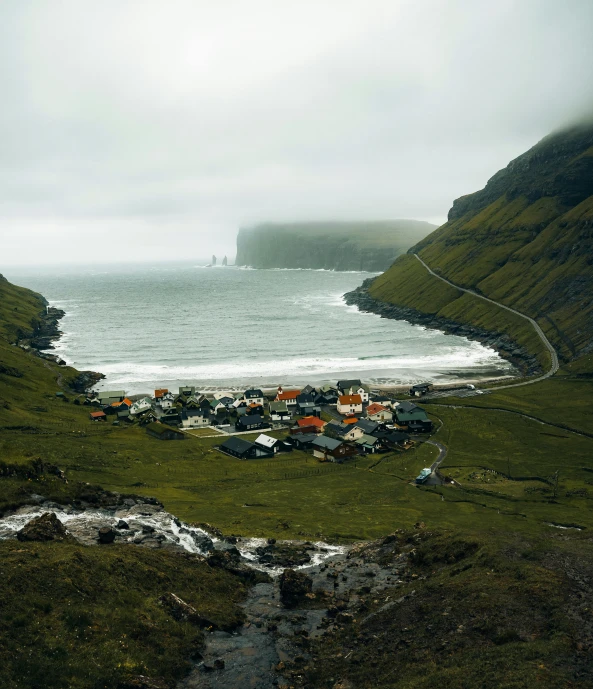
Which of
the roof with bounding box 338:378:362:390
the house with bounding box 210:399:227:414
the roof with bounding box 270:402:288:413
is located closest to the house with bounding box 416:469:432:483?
the roof with bounding box 270:402:288:413

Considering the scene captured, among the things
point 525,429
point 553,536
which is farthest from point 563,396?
point 553,536

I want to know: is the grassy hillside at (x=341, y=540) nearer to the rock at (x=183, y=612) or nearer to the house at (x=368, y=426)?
the rock at (x=183, y=612)

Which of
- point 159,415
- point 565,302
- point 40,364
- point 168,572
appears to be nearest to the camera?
point 168,572

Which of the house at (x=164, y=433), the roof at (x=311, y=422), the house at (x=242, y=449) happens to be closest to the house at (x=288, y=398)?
the roof at (x=311, y=422)

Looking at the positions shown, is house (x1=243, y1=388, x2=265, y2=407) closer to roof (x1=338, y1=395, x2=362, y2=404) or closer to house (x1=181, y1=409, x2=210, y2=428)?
house (x1=181, y1=409, x2=210, y2=428)

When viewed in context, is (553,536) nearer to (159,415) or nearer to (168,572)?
(168,572)

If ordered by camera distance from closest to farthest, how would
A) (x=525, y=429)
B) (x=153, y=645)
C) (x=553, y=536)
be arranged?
(x=153, y=645) → (x=553, y=536) → (x=525, y=429)
